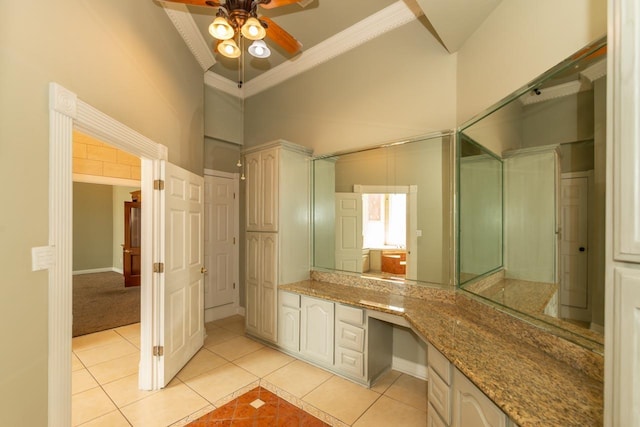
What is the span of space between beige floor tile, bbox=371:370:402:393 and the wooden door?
5.76 meters

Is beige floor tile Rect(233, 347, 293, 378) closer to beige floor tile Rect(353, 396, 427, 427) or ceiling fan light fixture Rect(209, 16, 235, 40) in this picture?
beige floor tile Rect(353, 396, 427, 427)

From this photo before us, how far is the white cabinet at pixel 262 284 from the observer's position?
3.12 metres

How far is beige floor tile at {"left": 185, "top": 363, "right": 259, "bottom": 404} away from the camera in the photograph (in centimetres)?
239

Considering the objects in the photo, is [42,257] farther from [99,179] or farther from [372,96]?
[99,179]

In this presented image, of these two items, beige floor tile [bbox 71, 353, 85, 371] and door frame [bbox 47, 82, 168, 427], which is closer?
door frame [bbox 47, 82, 168, 427]

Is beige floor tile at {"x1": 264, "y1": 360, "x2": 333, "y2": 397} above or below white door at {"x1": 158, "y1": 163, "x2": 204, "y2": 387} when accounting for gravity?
below

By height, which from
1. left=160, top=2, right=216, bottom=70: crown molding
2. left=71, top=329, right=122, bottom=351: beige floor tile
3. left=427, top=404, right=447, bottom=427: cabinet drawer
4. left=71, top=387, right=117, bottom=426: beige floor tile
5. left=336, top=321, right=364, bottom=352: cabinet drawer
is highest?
left=160, top=2, right=216, bottom=70: crown molding

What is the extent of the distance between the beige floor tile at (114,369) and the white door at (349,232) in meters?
2.37

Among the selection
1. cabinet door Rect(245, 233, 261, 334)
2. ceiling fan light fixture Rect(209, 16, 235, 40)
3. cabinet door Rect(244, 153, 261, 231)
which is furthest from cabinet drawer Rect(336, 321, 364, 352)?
ceiling fan light fixture Rect(209, 16, 235, 40)

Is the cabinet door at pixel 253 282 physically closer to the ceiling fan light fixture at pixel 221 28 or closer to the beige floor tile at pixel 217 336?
the beige floor tile at pixel 217 336

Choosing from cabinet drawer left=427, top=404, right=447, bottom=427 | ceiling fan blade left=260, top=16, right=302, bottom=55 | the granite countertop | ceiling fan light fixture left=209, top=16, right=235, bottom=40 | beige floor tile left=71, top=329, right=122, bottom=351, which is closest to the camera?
the granite countertop

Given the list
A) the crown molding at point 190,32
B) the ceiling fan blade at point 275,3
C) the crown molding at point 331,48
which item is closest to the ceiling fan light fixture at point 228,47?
the ceiling fan blade at point 275,3

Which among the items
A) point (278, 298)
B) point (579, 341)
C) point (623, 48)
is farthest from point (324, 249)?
point (623, 48)

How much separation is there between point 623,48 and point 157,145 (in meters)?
2.83
